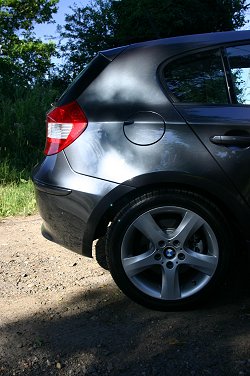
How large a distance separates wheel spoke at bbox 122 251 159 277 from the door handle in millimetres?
830

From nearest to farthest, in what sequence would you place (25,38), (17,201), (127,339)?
(127,339) < (17,201) < (25,38)

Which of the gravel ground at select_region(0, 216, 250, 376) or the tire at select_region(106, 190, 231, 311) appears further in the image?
the tire at select_region(106, 190, 231, 311)

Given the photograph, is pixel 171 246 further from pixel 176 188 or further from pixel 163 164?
pixel 163 164

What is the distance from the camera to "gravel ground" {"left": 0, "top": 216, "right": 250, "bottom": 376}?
256cm

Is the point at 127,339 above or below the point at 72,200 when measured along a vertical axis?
below

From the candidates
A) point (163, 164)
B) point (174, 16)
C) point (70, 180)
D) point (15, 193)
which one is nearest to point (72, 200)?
point (70, 180)

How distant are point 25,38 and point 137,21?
6409 mm

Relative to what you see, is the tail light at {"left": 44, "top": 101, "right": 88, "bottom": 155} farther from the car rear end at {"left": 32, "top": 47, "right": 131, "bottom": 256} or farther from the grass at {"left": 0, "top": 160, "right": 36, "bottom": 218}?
the grass at {"left": 0, "top": 160, "right": 36, "bottom": 218}

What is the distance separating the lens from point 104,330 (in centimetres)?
298

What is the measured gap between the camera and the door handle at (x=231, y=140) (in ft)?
9.84

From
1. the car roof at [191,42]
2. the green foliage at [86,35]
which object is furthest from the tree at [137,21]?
the car roof at [191,42]

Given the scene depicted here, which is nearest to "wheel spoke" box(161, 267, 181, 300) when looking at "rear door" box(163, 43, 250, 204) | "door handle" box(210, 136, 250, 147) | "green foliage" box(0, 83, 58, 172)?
"rear door" box(163, 43, 250, 204)

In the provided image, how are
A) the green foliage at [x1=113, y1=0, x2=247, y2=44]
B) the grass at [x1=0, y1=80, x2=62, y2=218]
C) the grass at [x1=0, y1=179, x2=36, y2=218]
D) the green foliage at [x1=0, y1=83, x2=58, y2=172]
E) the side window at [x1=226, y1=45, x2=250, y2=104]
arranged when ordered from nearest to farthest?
the side window at [x1=226, y1=45, x2=250, y2=104]
the grass at [x1=0, y1=179, x2=36, y2=218]
the grass at [x1=0, y1=80, x2=62, y2=218]
the green foliage at [x1=0, y1=83, x2=58, y2=172]
the green foliage at [x1=113, y1=0, x2=247, y2=44]

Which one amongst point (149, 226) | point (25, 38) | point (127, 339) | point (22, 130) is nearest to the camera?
point (127, 339)
